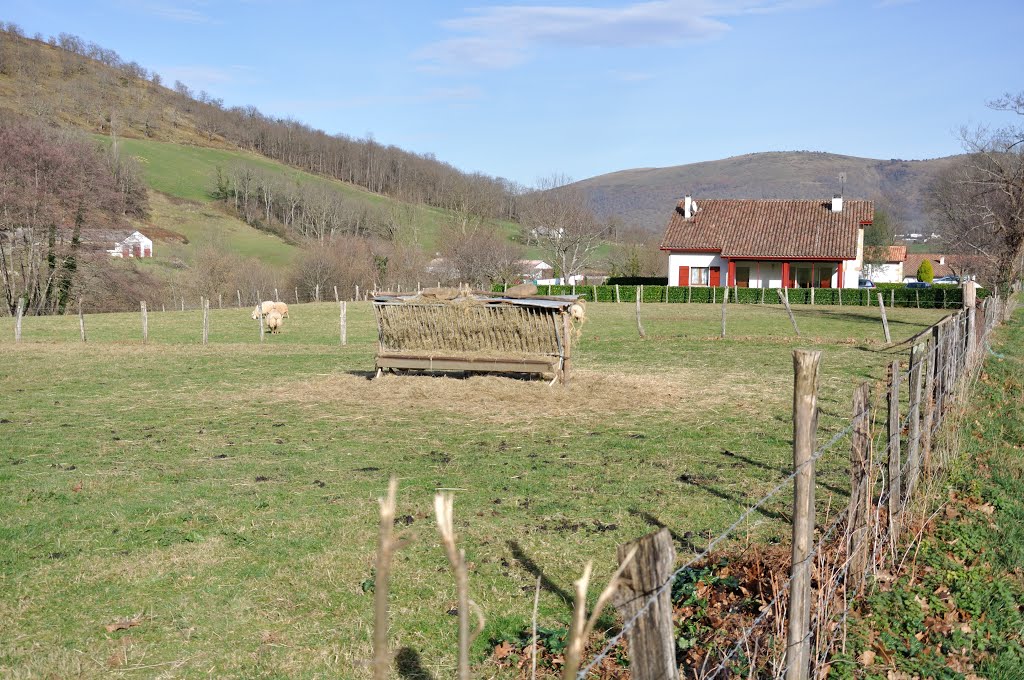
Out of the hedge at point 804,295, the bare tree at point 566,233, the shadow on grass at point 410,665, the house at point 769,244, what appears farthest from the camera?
the bare tree at point 566,233

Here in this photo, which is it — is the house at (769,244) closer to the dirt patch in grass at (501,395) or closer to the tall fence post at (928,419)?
the dirt patch in grass at (501,395)

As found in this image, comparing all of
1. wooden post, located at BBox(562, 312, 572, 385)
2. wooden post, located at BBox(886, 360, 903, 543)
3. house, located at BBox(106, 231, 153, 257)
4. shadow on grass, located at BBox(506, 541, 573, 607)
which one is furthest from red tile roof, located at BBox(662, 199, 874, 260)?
shadow on grass, located at BBox(506, 541, 573, 607)

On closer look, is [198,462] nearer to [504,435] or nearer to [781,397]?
[504,435]

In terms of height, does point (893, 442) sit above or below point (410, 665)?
above

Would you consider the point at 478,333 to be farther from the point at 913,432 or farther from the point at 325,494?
the point at 913,432

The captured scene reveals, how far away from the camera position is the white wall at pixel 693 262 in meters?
58.3

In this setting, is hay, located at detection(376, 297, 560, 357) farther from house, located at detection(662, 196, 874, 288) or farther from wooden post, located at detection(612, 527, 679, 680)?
house, located at detection(662, 196, 874, 288)

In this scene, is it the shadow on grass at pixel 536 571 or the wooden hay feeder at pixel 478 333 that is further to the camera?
the wooden hay feeder at pixel 478 333

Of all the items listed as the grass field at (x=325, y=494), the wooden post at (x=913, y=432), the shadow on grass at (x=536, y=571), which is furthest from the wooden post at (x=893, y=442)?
the shadow on grass at (x=536, y=571)

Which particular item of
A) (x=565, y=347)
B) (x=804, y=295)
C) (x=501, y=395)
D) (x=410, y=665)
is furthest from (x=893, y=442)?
(x=804, y=295)

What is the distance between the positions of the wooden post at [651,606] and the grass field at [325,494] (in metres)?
2.31

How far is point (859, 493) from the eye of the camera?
5.31 m

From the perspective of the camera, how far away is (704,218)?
61500 millimetres

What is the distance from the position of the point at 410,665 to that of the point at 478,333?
999 centimetres
